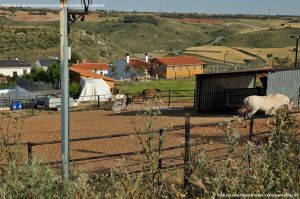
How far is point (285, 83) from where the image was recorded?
709 inches

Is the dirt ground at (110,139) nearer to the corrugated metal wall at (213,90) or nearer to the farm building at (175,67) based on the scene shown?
the corrugated metal wall at (213,90)

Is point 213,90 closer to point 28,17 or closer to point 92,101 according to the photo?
point 92,101

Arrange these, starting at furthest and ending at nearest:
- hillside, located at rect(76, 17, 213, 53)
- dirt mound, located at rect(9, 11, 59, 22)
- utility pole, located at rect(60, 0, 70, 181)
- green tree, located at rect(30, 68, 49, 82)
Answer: dirt mound, located at rect(9, 11, 59, 22) < hillside, located at rect(76, 17, 213, 53) < green tree, located at rect(30, 68, 49, 82) < utility pole, located at rect(60, 0, 70, 181)

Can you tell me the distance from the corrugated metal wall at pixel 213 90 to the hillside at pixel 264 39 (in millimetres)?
109118

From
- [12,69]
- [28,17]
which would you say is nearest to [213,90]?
[12,69]

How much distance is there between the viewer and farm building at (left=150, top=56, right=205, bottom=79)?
57178mm

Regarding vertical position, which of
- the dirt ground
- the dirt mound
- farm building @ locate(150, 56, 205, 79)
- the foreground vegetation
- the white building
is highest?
the dirt mound

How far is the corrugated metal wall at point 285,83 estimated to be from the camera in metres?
17.5

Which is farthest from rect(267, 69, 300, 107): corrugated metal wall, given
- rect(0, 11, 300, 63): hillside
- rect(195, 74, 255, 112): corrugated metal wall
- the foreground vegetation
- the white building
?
the white building

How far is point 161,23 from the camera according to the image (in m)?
172

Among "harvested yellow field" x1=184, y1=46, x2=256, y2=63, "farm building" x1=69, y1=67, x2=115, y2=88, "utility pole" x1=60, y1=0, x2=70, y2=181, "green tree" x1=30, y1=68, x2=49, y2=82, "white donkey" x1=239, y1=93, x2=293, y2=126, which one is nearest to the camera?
"utility pole" x1=60, y1=0, x2=70, y2=181

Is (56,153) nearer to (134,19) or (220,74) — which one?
(220,74)

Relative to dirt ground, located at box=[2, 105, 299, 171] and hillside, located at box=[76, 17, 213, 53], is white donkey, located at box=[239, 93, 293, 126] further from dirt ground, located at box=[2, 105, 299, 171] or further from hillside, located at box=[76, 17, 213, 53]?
hillside, located at box=[76, 17, 213, 53]

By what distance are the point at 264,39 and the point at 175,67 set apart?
89.0 m
